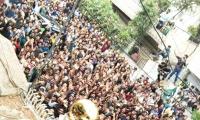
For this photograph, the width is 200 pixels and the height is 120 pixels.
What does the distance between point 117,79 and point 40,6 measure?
5.73 meters

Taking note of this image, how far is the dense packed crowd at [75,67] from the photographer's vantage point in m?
18.1

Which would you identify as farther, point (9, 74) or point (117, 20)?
point (117, 20)

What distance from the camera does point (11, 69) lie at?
1431 centimetres

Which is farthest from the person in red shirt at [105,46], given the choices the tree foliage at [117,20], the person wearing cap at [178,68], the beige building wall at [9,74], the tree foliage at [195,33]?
the beige building wall at [9,74]

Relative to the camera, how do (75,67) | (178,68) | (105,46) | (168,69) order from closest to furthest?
(75,67) < (105,46) < (178,68) < (168,69)

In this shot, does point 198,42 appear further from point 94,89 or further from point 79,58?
point 94,89

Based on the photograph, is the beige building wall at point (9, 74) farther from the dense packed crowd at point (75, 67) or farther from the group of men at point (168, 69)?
the group of men at point (168, 69)

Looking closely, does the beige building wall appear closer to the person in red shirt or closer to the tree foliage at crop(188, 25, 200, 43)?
the person in red shirt

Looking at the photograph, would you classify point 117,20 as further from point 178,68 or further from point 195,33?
point 178,68

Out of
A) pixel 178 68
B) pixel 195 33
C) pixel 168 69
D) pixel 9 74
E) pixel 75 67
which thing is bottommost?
pixel 75 67

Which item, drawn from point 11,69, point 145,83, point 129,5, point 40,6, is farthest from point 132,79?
point 11,69

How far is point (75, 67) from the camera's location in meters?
20.3

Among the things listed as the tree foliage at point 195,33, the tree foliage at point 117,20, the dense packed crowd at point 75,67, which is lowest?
the dense packed crowd at point 75,67

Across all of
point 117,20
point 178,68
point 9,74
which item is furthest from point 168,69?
point 9,74
